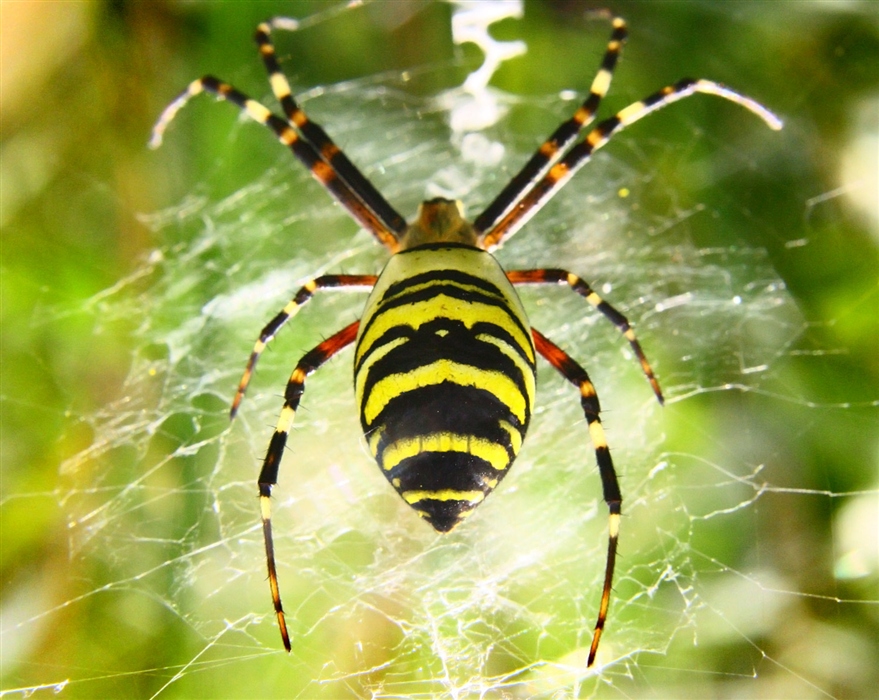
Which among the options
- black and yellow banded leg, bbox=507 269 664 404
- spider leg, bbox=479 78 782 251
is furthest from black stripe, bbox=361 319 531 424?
spider leg, bbox=479 78 782 251

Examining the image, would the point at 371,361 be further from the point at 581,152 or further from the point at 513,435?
the point at 581,152

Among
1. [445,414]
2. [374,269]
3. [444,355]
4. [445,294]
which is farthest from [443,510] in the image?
[374,269]

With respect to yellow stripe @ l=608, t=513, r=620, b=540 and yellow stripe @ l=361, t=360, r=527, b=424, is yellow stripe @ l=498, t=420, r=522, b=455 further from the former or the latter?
yellow stripe @ l=608, t=513, r=620, b=540

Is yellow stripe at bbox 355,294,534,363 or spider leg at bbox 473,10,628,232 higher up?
spider leg at bbox 473,10,628,232

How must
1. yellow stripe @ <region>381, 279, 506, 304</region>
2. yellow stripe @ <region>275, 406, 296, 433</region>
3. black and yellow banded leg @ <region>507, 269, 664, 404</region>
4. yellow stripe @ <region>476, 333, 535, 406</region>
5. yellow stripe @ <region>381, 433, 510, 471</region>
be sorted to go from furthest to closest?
black and yellow banded leg @ <region>507, 269, 664, 404</region>
yellow stripe @ <region>275, 406, 296, 433</region>
yellow stripe @ <region>381, 279, 506, 304</region>
yellow stripe @ <region>476, 333, 535, 406</region>
yellow stripe @ <region>381, 433, 510, 471</region>

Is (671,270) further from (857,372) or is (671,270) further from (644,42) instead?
(644,42)

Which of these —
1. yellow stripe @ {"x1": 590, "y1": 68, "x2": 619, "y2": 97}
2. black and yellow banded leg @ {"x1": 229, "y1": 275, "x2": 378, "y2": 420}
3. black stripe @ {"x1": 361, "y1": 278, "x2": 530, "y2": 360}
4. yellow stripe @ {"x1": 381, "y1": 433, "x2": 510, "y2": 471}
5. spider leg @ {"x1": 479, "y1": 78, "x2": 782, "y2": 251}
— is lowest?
yellow stripe @ {"x1": 381, "y1": 433, "x2": 510, "y2": 471}

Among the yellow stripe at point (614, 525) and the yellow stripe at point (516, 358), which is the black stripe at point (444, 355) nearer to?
the yellow stripe at point (516, 358)
